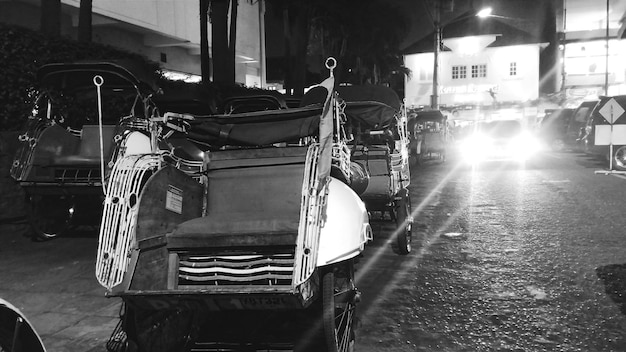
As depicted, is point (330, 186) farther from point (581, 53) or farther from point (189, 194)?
point (581, 53)

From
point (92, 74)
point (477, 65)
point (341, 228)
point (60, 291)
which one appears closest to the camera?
point (341, 228)

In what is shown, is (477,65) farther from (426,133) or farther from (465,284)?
(465,284)

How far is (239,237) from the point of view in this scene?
374 cm

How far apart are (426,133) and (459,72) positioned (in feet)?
101

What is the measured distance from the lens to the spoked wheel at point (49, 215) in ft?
27.4

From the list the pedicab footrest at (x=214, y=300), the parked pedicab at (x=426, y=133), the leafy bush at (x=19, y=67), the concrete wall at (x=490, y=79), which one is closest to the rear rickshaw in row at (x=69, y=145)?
the leafy bush at (x=19, y=67)

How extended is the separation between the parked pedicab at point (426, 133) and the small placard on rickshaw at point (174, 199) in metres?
19.3

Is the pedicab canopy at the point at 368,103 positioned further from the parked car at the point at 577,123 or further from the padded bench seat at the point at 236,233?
the parked car at the point at 577,123

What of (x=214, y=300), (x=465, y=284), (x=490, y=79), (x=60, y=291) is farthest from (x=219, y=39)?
(x=490, y=79)

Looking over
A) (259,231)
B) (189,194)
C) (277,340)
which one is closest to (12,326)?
(259,231)

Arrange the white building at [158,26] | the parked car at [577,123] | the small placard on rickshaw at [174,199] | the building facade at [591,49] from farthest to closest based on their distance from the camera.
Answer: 1. the building facade at [591,49]
2. the parked car at [577,123]
3. the white building at [158,26]
4. the small placard on rickshaw at [174,199]

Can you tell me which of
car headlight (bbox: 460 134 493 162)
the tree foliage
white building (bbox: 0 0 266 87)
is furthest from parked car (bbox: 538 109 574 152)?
white building (bbox: 0 0 266 87)

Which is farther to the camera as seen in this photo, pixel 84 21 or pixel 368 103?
pixel 84 21

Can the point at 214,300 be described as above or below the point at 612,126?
below
